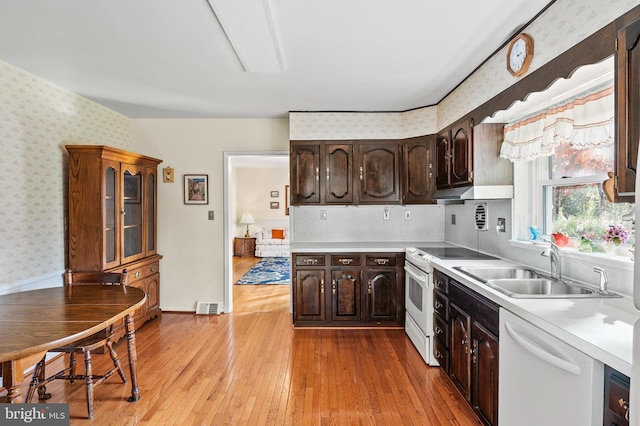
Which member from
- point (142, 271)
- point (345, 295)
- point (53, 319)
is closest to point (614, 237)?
point (345, 295)

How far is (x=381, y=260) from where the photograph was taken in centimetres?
367

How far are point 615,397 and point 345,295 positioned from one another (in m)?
2.67

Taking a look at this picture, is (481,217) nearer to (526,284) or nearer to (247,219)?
(526,284)

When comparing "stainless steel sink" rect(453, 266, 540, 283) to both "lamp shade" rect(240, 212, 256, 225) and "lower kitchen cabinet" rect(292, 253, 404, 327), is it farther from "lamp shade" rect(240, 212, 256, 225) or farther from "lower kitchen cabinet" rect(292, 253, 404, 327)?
"lamp shade" rect(240, 212, 256, 225)

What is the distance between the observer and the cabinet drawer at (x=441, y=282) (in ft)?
8.48

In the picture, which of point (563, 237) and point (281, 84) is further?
point (281, 84)

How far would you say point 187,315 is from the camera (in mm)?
4246

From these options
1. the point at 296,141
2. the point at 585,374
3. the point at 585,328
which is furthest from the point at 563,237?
the point at 296,141

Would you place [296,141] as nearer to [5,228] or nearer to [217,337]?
[217,337]

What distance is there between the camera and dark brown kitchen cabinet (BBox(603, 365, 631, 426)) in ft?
3.56

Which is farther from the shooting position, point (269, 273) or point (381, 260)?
point (269, 273)

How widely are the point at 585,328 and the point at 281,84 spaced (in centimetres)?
273

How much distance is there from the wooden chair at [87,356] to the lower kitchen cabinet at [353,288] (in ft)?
5.66

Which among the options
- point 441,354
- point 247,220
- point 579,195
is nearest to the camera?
point 579,195
